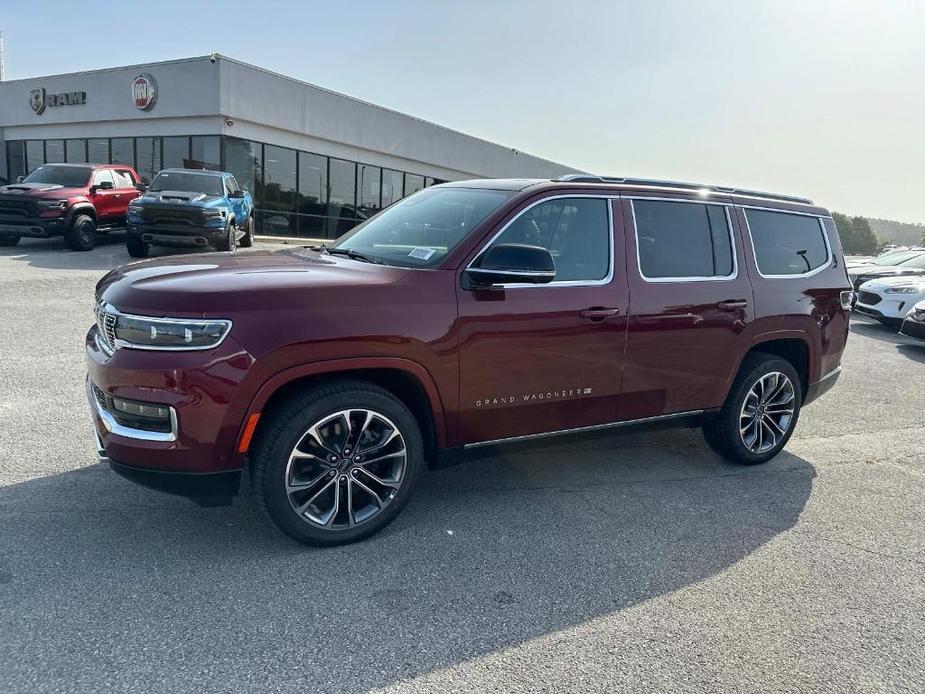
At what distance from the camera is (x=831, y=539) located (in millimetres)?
3982

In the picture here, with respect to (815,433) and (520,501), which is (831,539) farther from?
(815,433)

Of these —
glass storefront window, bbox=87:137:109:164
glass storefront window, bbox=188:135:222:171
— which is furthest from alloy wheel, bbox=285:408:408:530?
glass storefront window, bbox=87:137:109:164

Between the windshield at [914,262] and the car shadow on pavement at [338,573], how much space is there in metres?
13.5

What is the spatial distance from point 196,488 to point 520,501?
1924 millimetres

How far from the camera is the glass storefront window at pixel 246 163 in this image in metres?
21.7

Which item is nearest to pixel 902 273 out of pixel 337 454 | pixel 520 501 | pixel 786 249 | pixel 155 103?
pixel 786 249

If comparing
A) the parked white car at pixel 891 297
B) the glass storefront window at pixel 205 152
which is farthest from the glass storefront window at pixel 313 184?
the parked white car at pixel 891 297

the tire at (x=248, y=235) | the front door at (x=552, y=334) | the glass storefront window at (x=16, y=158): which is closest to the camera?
the front door at (x=552, y=334)

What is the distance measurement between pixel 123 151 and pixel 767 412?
2428 cm

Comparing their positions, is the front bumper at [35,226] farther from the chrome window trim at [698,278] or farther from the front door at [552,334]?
the chrome window trim at [698,278]

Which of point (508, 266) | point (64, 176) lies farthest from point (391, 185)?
point (508, 266)

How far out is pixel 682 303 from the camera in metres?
4.39

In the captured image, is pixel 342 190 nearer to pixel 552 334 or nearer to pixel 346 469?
pixel 552 334

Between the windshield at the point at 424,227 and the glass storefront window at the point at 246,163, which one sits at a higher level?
the glass storefront window at the point at 246,163
